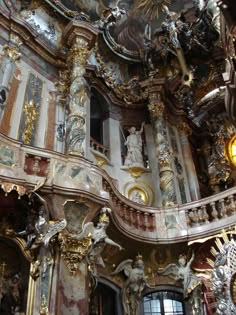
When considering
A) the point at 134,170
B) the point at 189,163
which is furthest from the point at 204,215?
the point at 189,163

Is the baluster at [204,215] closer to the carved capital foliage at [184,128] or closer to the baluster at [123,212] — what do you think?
the baluster at [123,212]

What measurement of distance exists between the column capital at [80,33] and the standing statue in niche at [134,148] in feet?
11.4

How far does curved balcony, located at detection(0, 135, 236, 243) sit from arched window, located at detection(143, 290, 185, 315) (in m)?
1.54

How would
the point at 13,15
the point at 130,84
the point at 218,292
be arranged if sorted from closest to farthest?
the point at 218,292 < the point at 13,15 < the point at 130,84

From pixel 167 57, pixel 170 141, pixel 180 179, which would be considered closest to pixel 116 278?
pixel 180 179

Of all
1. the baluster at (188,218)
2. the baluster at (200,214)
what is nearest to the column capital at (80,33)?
the baluster at (188,218)

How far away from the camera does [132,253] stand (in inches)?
456

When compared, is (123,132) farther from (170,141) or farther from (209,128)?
(209,128)

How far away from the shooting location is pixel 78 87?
41.1 ft

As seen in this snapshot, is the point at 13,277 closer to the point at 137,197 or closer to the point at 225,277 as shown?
the point at 225,277

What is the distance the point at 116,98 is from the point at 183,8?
6.76m

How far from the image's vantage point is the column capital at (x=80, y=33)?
1359cm

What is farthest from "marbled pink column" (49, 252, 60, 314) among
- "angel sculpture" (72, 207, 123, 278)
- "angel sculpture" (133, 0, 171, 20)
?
"angel sculpture" (133, 0, 171, 20)

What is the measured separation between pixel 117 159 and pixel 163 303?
4952 mm
